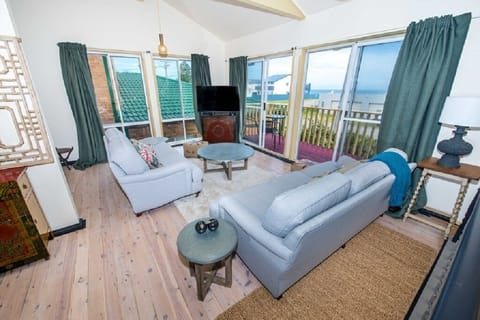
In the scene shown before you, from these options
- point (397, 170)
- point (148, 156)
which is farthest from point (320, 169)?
point (148, 156)

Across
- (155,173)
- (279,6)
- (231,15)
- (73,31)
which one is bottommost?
(155,173)

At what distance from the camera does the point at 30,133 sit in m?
1.75

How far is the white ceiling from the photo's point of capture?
338 cm

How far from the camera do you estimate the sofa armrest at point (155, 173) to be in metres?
2.15

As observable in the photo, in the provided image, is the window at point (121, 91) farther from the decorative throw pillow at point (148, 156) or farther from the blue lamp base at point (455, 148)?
the blue lamp base at point (455, 148)

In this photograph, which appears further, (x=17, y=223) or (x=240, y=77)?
(x=240, y=77)

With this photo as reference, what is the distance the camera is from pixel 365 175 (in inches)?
63.7

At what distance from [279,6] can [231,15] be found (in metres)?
1.30

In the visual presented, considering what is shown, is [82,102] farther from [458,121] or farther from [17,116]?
[458,121]

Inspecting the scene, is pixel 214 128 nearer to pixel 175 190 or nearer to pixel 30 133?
pixel 175 190

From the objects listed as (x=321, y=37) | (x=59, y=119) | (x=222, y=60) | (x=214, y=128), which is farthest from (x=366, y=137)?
Result: (x=59, y=119)

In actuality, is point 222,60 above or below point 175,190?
above

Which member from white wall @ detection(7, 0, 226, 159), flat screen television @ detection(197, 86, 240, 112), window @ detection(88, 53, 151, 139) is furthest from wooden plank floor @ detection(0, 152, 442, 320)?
flat screen television @ detection(197, 86, 240, 112)

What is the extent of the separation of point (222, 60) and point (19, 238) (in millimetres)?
4947
